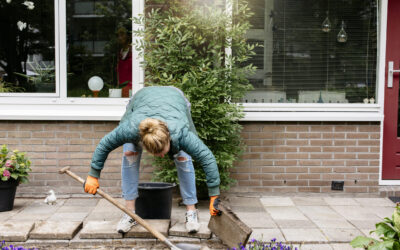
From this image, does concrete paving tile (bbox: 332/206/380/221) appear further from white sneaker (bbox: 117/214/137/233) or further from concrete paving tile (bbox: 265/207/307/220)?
white sneaker (bbox: 117/214/137/233)

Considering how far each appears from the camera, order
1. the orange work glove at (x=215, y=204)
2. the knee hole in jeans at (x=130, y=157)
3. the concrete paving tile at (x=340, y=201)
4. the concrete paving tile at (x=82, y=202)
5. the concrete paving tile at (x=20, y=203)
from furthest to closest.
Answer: the concrete paving tile at (x=340, y=201)
the concrete paving tile at (x=82, y=202)
the concrete paving tile at (x=20, y=203)
the knee hole in jeans at (x=130, y=157)
the orange work glove at (x=215, y=204)

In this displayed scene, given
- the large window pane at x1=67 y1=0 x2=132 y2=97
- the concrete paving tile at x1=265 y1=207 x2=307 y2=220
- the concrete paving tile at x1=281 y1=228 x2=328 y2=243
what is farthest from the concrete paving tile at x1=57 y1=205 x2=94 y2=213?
the concrete paving tile at x1=281 y1=228 x2=328 y2=243

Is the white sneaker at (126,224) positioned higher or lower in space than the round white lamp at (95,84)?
lower

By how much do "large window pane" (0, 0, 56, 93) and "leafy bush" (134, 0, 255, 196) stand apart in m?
1.29

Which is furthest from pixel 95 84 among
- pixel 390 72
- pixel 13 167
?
pixel 390 72

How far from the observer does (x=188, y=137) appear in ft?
11.2

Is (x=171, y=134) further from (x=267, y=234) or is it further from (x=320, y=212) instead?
(x=320, y=212)

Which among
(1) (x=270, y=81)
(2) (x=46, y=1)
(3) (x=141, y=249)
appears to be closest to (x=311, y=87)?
(1) (x=270, y=81)

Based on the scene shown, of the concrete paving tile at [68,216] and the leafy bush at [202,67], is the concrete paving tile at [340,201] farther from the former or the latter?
the concrete paving tile at [68,216]

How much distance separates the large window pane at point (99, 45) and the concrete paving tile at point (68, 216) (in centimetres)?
156

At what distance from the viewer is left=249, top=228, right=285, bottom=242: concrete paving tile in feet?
12.7

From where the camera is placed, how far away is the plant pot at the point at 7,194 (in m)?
4.63

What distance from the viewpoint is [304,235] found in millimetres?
3973

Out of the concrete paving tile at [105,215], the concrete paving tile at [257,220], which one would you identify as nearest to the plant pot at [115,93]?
the concrete paving tile at [105,215]
